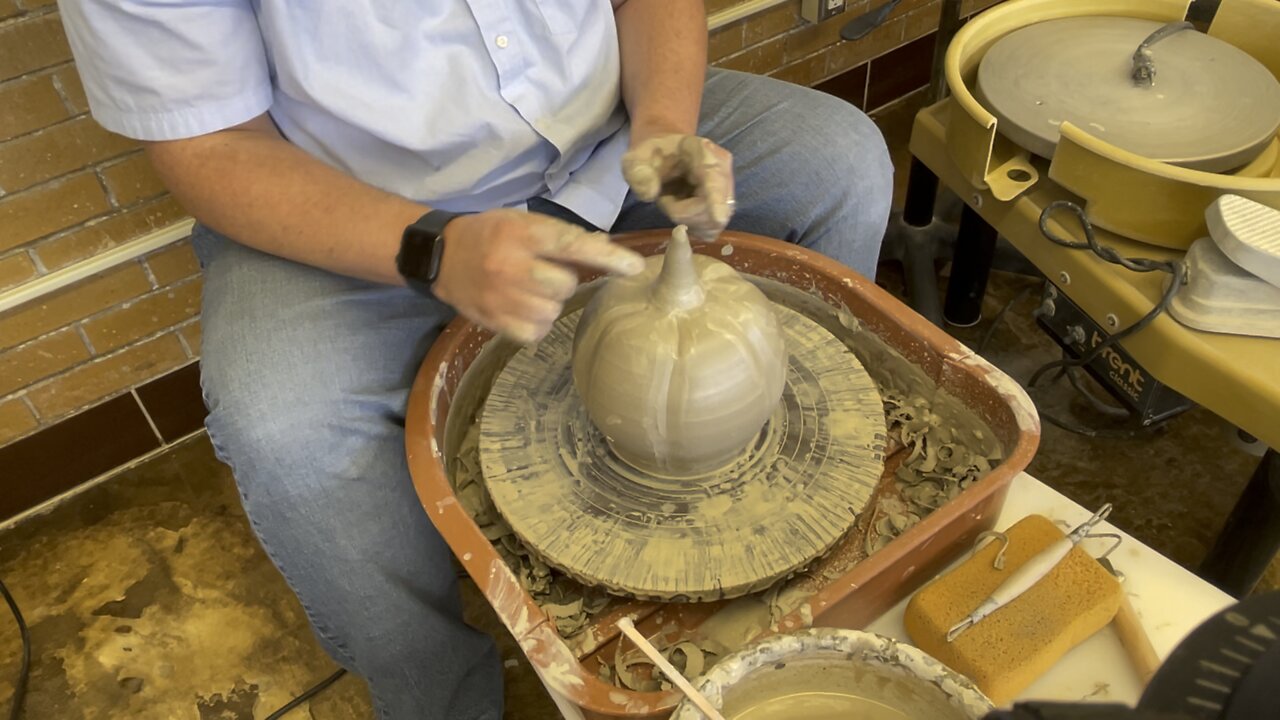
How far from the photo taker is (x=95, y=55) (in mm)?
873

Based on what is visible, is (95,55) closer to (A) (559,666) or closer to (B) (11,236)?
(B) (11,236)

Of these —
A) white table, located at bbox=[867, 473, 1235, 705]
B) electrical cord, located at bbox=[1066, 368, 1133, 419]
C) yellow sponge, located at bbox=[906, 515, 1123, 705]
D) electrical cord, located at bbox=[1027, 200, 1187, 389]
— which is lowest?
electrical cord, located at bbox=[1066, 368, 1133, 419]

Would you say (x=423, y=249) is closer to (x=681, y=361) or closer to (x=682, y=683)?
(x=681, y=361)

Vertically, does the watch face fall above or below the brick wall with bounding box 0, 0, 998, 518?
above

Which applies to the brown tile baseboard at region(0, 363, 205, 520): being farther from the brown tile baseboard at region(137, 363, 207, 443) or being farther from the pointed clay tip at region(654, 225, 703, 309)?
the pointed clay tip at region(654, 225, 703, 309)

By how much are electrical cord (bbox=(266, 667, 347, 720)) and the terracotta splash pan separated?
1.59ft

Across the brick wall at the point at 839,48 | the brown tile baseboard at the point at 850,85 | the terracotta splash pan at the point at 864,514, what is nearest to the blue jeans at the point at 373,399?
the terracotta splash pan at the point at 864,514

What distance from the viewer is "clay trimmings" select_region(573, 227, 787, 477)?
80 cm

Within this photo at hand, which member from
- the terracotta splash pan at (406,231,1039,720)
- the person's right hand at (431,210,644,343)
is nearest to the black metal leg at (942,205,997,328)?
the terracotta splash pan at (406,231,1039,720)

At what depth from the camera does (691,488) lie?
879 mm

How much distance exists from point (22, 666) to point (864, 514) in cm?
115

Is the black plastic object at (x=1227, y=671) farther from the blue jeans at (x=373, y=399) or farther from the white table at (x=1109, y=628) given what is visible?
the blue jeans at (x=373, y=399)

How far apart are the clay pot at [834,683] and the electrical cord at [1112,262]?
540 mm

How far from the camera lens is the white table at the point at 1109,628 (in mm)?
771
